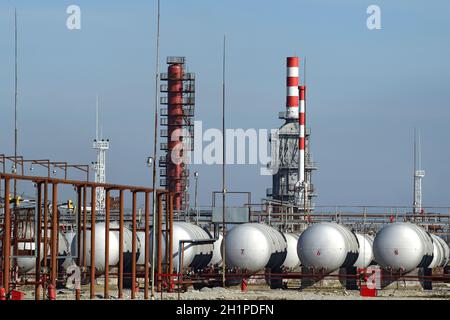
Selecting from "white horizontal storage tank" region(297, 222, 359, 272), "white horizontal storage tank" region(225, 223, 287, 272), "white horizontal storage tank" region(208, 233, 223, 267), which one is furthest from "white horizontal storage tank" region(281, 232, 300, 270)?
"white horizontal storage tank" region(297, 222, 359, 272)

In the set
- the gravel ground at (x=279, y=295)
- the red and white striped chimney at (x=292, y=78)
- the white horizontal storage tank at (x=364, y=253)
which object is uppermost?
the red and white striped chimney at (x=292, y=78)

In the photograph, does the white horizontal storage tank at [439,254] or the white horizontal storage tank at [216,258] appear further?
the white horizontal storage tank at [216,258]

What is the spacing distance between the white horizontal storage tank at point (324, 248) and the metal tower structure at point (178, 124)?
29.6 meters

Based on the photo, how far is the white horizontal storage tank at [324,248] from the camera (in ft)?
136

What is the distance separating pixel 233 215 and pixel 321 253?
6074mm

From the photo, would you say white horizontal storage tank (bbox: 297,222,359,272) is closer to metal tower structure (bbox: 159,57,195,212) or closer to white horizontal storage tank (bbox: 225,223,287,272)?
white horizontal storage tank (bbox: 225,223,287,272)

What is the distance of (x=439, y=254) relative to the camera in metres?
46.4

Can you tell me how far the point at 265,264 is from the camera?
42469 mm

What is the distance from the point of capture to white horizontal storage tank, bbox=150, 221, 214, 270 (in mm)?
40938

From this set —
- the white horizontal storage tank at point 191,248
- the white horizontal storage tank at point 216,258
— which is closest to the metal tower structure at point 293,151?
the white horizontal storage tank at point 216,258

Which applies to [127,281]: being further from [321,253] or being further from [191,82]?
[191,82]

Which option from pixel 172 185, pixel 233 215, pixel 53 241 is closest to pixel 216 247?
pixel 233 215

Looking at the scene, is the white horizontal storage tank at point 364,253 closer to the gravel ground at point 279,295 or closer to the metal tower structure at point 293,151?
the gravel ground at point 279,295

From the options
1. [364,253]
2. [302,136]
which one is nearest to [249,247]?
[364,253]
